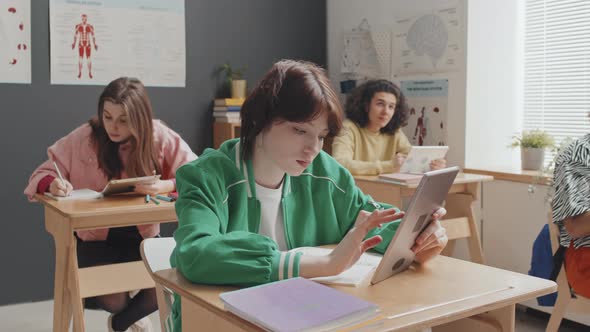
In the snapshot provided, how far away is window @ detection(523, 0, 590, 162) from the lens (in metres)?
3.64

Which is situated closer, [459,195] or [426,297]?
[426,297]

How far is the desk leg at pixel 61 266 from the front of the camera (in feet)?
8.54

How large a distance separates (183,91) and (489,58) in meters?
1.90

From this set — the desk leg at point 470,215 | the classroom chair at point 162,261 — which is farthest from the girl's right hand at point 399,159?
the classroom chair at point 162,261

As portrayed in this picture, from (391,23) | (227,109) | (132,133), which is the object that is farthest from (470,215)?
(132,133)

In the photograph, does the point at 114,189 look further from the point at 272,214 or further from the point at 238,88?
the point at 238,88

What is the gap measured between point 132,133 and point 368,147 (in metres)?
1.63

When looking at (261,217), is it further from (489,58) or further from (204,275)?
(489,58)

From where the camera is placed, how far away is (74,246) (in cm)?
261

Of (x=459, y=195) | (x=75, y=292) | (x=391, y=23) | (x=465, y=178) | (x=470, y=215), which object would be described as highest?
(x=391, y=23)

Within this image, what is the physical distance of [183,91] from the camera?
4.33 metres

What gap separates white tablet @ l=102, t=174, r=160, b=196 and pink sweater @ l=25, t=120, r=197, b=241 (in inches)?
7.1

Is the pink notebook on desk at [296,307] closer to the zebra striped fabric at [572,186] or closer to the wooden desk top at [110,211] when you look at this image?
the wooden desk top at [110,211]

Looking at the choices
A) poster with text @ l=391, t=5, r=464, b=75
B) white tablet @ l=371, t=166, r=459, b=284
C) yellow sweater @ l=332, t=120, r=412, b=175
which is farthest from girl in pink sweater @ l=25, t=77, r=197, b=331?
poster with text @ l=391, t=5, r=464, b=75
